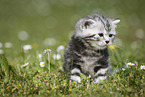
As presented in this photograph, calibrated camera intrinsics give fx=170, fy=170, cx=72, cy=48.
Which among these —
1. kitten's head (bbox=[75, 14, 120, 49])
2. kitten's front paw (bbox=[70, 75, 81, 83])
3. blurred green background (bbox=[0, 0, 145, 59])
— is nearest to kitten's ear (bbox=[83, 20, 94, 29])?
kitten's head (bbox=[75, 14, 120, 49])

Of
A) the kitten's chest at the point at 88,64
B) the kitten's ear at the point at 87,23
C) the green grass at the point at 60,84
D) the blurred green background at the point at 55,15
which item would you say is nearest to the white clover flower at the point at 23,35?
the blurred green background at the point at 55,15

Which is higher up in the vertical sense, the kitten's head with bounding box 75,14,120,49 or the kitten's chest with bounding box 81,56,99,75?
the kitten's head with bounding box 75,14,120,49

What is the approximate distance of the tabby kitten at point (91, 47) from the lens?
3.33m

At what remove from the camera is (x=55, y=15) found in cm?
1297

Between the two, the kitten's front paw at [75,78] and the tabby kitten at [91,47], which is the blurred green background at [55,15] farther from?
the kitten's front paw at [75,78]

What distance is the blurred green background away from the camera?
1045 cm

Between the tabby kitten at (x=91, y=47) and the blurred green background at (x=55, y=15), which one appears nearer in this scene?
the tabby kitten at (x=91, y=47)

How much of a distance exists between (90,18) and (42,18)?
986 centimetres

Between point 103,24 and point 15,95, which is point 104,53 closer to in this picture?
point 103,24

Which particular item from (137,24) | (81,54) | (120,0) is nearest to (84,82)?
(81,54)

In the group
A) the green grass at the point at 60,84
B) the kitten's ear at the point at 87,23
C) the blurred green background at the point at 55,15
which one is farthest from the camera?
the blurred green background at the point at 55,15

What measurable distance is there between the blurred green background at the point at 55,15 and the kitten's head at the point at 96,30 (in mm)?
6383

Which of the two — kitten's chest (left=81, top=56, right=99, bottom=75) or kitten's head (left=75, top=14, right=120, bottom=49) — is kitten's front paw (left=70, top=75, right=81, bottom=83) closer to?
kitten's chest (left=81, top=56, right=99, bottom=75)

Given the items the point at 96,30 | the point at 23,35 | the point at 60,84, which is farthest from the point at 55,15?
the point at 60,84
